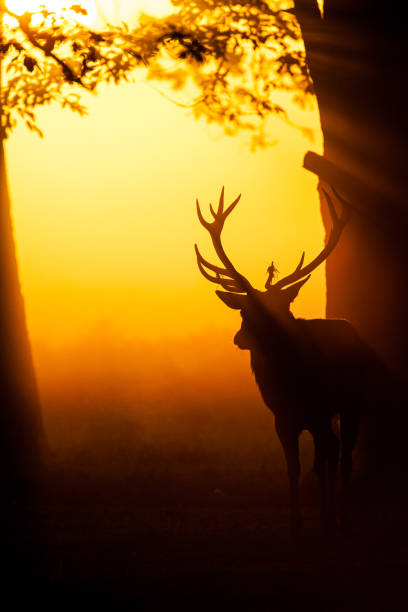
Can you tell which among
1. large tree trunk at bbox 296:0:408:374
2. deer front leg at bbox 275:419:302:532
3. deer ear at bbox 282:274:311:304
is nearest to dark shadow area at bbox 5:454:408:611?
deer front leg at bbox 275:419:302:532

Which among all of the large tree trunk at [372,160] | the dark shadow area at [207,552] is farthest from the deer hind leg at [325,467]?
the large tree trunk at [372,160]

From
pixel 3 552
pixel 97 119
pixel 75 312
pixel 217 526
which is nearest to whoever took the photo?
pixel 3 552

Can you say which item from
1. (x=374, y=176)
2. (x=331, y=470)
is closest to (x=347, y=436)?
(x=331, y=470)

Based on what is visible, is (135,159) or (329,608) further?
(135,159)

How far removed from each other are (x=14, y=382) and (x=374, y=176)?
4.76 meters

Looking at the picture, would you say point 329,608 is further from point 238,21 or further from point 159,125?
point 159,125

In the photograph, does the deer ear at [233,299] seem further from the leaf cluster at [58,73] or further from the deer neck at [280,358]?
the leaf cluster at [58,73]

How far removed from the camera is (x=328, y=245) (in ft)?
20.6

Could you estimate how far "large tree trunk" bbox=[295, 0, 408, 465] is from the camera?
6320mm

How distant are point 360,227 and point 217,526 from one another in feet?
9.60

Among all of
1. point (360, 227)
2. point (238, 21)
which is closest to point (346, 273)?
point (360, 227)

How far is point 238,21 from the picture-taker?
381 inches

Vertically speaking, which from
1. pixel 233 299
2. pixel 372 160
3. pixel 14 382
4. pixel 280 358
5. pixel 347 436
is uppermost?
pixel 372 160

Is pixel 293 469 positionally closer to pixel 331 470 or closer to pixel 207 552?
pixel 331 470
